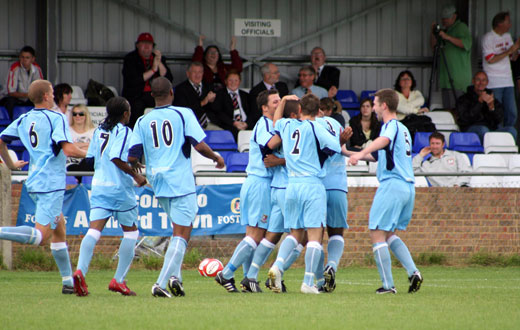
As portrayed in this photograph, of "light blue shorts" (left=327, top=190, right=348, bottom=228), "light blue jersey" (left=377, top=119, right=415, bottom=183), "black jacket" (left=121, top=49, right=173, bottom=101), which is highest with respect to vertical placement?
"black jacket" (left=121, top=49, right=173, bottom=101)

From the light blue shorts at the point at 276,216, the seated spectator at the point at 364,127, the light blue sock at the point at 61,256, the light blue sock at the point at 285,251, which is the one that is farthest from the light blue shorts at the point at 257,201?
the seated spectator at the point at 364,127

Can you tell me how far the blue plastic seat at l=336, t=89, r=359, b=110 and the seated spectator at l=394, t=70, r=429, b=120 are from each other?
4.10 ft

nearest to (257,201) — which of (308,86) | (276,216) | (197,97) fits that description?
(276,216)

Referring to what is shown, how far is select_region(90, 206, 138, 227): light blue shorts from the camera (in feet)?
27.6

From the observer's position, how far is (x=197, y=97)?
16500 mm

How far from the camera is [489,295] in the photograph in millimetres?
8680

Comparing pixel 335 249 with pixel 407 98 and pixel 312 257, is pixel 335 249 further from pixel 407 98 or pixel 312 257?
pixel 407 98

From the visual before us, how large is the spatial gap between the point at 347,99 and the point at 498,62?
3.30 meters

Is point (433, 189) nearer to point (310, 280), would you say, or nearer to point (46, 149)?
point (310, 280)

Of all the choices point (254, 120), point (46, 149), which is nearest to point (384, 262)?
point (46, 149)

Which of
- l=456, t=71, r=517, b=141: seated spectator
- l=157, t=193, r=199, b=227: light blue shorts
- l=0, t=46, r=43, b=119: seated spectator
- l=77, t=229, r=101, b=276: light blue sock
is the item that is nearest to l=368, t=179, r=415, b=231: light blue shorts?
l=157, t=193, r=199, b=227: light blue shorts

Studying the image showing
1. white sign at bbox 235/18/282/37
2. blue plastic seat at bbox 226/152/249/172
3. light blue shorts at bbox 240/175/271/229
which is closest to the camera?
light blue shorts at bbox 240/175/271/229

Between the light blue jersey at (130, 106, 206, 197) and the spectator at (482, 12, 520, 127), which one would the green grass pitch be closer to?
the light blue jersey at (130, 106, 206, 197)

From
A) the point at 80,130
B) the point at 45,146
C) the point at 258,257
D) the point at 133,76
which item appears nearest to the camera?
the point at 45,146
